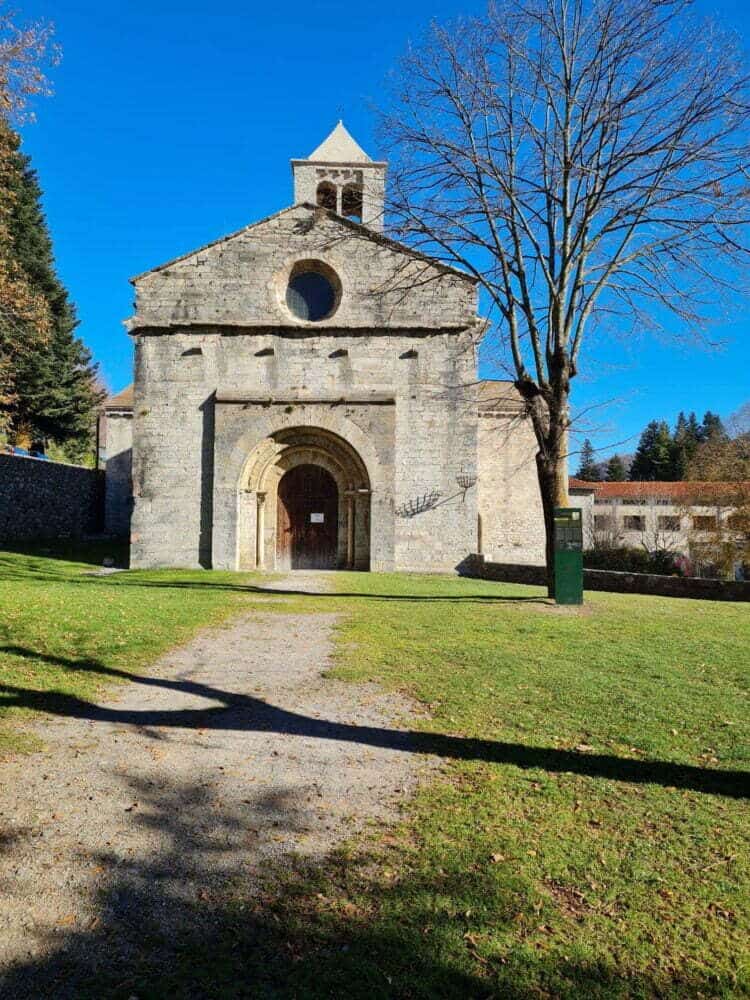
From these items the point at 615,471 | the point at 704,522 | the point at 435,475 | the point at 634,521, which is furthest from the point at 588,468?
the point at 435,475

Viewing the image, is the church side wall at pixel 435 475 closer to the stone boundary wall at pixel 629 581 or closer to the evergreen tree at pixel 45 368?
the stone boundary wall at pixel 629 581

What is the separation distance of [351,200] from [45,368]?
16.8m

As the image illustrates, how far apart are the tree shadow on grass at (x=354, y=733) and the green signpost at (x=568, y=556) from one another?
7386mm

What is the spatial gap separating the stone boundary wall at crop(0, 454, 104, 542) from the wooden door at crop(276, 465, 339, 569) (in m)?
9.62

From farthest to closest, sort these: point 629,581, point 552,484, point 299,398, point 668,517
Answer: point 668,517 < point 299,398 < point 629,581 < point 552,484

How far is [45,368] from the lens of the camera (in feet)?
102

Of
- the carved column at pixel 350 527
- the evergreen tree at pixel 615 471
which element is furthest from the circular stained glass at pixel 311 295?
the evergreen tree at pixel 615 471

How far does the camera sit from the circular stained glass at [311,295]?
18.5 m

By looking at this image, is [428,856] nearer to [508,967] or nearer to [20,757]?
[508,967]

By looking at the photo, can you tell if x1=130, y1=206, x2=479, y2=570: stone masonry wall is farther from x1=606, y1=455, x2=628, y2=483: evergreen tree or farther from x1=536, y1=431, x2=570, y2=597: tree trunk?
x1=606, y1=455, x2=628, y2=483: evergreen tree

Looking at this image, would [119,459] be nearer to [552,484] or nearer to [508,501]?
[508,501]

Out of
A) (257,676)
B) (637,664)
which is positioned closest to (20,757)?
(257,676)

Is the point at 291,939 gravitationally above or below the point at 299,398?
below

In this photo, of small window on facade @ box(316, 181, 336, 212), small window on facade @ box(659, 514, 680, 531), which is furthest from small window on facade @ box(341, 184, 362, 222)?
small window on facade @ box(659, 514, 680, 531)
